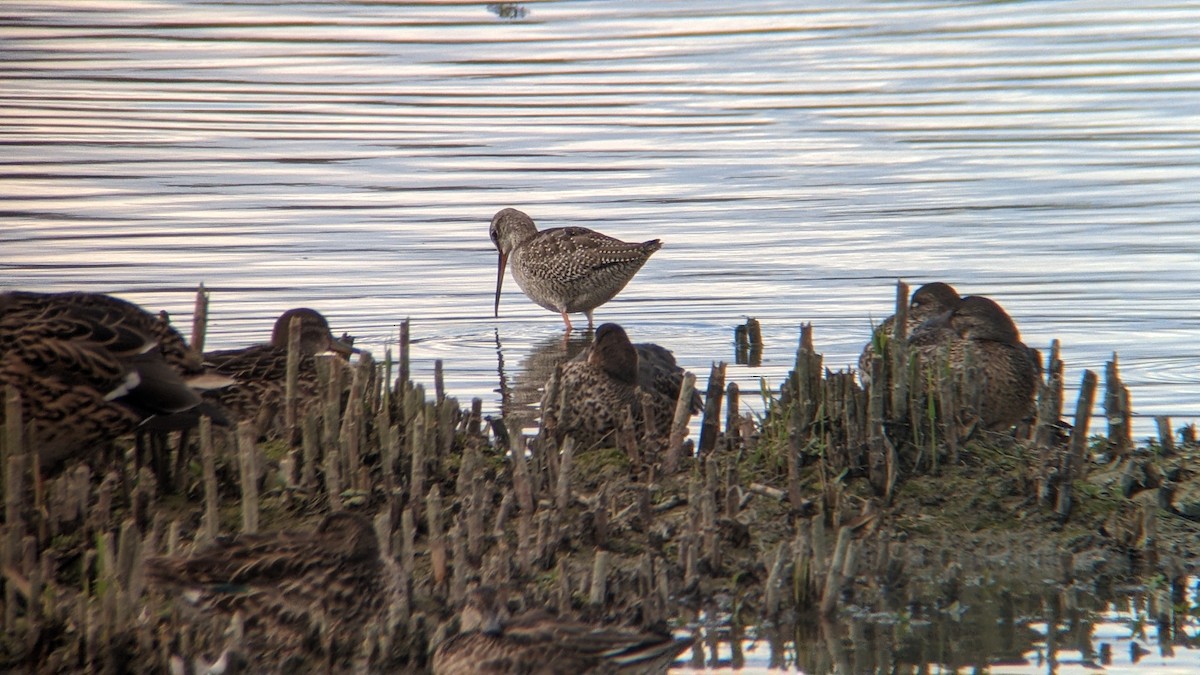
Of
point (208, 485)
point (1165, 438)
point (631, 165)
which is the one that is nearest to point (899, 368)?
point (1165, 438)

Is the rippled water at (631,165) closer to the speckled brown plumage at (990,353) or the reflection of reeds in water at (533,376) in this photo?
the reflection of reeds in water at (533,376)

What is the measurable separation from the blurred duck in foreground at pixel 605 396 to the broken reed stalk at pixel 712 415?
0.24 m

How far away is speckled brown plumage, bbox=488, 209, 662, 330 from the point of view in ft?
41.6

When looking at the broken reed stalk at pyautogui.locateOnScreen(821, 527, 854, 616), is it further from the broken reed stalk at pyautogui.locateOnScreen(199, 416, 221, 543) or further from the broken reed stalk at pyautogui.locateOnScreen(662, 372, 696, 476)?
the broken reed stalk at pyautogui.locateOnScreen(199, 416, 221, 543)

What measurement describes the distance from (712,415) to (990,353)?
5.87 feet

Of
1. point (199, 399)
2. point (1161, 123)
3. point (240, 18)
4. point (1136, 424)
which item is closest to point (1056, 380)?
point (1136, 424)

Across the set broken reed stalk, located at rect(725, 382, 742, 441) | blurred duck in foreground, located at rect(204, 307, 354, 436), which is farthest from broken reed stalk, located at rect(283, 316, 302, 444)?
broken reed stalk, located at rect(725, 382, 742, 441)

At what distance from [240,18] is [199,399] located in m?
21.2

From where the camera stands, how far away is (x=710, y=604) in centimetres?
647

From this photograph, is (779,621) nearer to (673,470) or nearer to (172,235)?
(673,470)

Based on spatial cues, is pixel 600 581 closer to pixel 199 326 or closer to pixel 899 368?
pixel 899 368

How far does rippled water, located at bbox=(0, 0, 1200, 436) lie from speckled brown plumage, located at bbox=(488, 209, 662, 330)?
290mm

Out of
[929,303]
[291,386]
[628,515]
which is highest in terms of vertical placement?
[929,303]

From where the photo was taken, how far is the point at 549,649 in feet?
17.9
